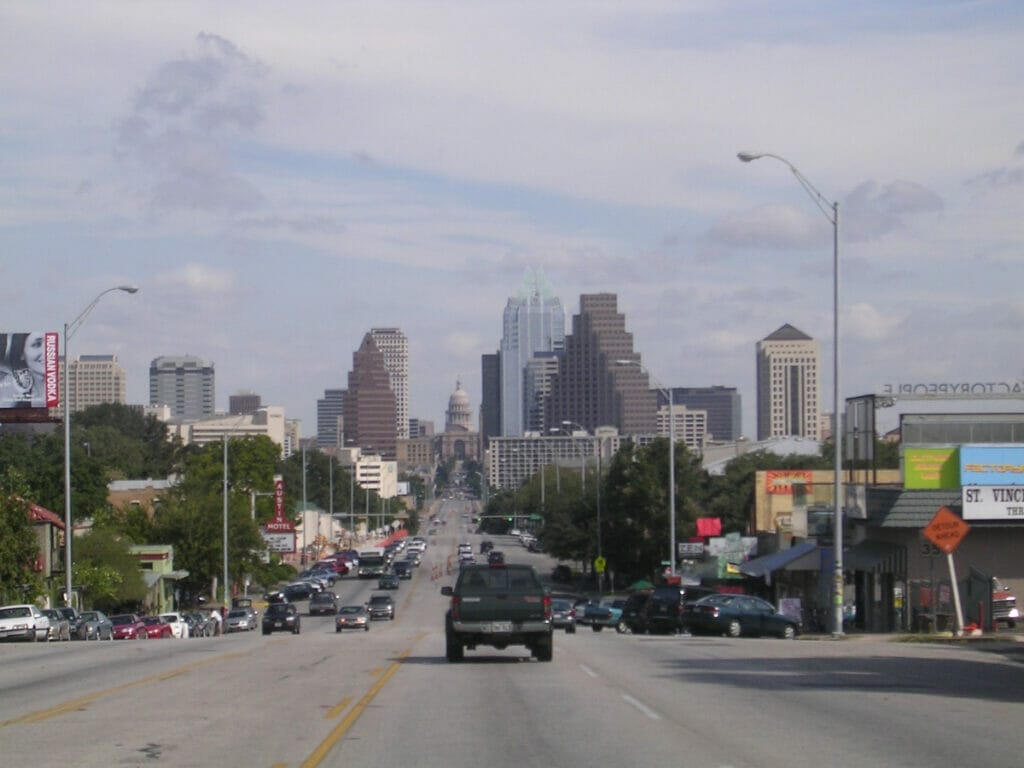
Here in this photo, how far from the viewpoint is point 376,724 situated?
15828mm

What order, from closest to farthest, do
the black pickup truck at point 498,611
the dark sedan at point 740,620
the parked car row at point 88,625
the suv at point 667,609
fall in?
the black pickup truck at point 498,611 < the dark sedan at point 740,620 < the parked car row at point 88,625 < the suv at point 667,609

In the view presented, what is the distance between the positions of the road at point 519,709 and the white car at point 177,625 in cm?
2331

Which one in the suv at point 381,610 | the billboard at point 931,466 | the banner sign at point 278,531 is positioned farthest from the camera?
the banner sign at point 278,531

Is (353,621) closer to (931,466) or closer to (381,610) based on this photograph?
(381,610)

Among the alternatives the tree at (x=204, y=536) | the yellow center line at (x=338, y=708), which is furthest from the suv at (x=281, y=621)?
the yellow center line at (x=338, y=708)

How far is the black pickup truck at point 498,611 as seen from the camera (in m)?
25.0

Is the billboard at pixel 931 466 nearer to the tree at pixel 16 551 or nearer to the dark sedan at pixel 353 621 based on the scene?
the dark sedan at pixel 353 621

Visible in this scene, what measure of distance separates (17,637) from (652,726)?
32.9 metres

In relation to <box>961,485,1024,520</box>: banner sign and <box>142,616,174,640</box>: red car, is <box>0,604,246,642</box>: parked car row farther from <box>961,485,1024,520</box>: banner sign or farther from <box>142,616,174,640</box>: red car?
<box>961,485,1024,520</box>: banner sign

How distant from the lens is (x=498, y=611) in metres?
25.0

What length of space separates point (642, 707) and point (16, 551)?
41.9 m

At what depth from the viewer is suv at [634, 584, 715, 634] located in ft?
145

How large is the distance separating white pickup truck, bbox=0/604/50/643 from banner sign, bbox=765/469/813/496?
40.4 m

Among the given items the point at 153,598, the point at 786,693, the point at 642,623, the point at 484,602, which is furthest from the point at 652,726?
the point at 153,598
